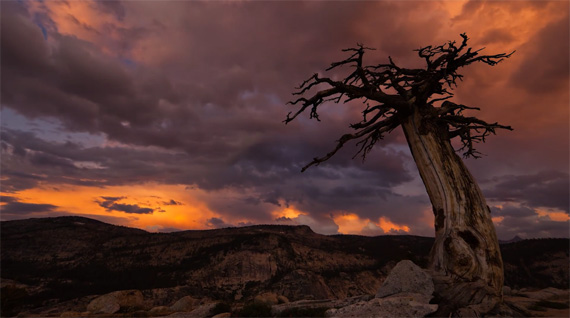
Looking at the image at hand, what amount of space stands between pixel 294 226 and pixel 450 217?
7348 inches

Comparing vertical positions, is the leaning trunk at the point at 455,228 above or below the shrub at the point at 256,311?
above

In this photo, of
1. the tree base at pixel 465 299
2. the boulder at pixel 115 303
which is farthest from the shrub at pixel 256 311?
the boulder at pixel 115 303

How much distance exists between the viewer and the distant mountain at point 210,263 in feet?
276

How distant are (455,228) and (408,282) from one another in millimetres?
2061

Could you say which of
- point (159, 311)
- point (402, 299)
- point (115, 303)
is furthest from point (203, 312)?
point (115, 303)

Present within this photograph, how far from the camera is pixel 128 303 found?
25312 millimetres

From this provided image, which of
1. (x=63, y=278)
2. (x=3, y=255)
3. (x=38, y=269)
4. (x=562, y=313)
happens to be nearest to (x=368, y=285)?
(x=562, y=313)

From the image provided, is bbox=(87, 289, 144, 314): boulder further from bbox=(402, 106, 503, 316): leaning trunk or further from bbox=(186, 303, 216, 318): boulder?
bbox=(402, 106, 503, 316): leaning trunk

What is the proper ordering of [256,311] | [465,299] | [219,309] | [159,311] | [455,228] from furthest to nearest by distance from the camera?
[159,311] < [219,309] < [256,311] < [455,228] < [465,299]

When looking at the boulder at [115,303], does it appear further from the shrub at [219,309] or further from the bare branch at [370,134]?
the bare branch at [370,134]

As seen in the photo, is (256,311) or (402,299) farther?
(256,311)

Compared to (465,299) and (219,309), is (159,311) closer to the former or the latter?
(219,309)

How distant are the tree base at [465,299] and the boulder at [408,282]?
317 millimetres

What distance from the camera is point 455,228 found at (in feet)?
27.2
